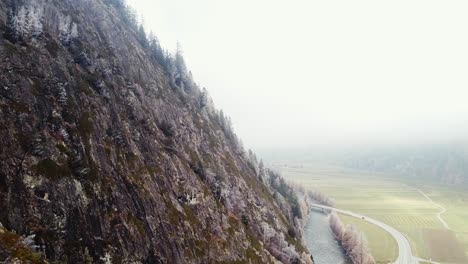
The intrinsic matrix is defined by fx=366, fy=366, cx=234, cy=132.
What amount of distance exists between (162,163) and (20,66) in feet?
107

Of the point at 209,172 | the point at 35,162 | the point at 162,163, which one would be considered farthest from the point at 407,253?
the point at 35,162

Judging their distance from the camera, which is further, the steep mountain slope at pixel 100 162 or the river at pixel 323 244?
the river at pixel 323 244

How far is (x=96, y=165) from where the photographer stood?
55562 mm

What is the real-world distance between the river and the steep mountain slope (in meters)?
32.6

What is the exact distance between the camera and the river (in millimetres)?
139500

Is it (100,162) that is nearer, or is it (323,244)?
(100,162)

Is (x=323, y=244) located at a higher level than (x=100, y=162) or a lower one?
lower

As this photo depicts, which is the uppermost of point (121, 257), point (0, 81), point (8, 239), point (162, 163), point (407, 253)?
point (0, 81)

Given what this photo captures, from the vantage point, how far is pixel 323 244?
159 metres

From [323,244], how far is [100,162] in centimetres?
12602

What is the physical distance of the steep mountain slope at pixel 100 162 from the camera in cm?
4347

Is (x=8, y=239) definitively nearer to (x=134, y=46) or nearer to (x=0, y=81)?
(x=0, y=81)

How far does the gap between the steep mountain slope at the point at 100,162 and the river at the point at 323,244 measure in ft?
107

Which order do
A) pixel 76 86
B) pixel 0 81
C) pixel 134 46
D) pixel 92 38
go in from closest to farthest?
pixel 0 81, pixel 76 86, pixel 92 38, pixel 134 46
